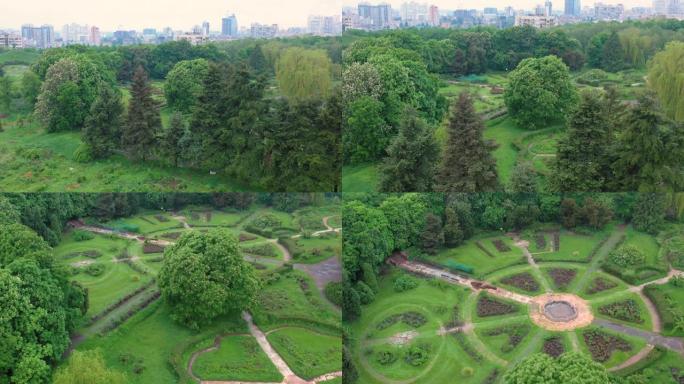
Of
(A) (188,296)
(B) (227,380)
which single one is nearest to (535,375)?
(B) (227,380)

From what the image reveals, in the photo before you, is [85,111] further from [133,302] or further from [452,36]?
[452,36]

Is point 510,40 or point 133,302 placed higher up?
point 510,40

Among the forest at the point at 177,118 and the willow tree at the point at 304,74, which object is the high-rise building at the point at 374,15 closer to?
the forest at the point at 177,118

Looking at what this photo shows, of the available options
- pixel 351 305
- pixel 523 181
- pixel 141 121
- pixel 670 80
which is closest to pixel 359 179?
pixel 523 181

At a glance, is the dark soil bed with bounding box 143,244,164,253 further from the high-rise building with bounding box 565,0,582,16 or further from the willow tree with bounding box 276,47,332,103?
the high-rise building with bounding box 565,0,582,16

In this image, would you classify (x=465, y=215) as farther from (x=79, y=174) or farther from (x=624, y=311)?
(x=79, y=174)

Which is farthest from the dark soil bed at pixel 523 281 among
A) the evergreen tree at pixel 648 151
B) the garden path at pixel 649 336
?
the evergreen tree at pixel 648 151
